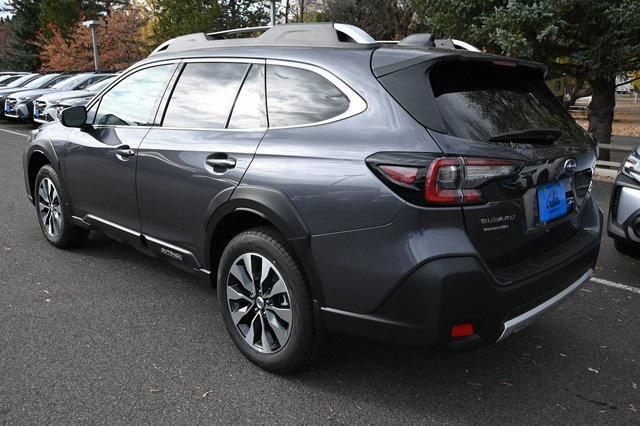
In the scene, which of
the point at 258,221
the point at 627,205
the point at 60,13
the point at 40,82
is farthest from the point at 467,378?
the point at 60,13

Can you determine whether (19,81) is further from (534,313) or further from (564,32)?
(534,313)

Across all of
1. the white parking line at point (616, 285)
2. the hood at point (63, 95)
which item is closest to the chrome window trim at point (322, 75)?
the white parking line at point (616, 285)

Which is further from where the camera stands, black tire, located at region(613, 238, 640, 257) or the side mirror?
black tire, located at region(613, 238, 640, 257)

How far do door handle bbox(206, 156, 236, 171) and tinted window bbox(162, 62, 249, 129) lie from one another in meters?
0.22

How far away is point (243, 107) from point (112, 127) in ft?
4.67

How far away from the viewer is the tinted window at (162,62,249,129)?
327 cm

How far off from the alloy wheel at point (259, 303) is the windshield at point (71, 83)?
15.0 metres

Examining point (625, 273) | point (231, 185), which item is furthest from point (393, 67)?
point (625, 273)

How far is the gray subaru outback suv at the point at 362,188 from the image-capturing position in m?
2.39

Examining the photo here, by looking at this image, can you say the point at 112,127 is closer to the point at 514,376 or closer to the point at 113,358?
the point at 113,358

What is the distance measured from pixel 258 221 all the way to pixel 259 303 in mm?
439

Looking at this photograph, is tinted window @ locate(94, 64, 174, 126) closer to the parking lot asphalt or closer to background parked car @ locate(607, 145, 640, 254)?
the parking lot asphalt

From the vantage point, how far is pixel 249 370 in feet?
10.1

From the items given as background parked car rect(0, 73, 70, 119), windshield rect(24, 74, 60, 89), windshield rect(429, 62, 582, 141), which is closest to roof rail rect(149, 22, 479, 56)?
windshield rect(429, 62, 582, 141)
